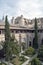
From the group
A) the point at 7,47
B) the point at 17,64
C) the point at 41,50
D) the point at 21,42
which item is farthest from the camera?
the point at 21,42

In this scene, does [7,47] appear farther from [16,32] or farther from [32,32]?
[32,32]

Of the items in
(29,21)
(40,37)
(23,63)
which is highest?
(29,21)

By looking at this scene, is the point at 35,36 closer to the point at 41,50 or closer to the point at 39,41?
the point at 39,41

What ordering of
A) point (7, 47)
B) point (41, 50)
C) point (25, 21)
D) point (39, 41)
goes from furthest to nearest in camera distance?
point (25, 21) < point (39, 41) < point (41, 50) < point (7, 47)

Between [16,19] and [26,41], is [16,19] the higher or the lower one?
the higher one

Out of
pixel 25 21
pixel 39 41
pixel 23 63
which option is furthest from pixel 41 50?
pixel 25 21

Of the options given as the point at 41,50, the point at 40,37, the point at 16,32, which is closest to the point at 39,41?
the point at 40,37

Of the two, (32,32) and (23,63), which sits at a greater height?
(32,32)

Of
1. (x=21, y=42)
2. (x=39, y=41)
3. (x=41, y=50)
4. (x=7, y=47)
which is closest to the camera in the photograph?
(x=7, y=47)

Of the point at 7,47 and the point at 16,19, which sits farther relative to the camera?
the point at 16,19

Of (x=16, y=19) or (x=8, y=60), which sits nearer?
(x=8, y=60)

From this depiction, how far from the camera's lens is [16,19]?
5053cm

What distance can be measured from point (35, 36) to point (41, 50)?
694 centimetres

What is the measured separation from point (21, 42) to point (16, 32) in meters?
2.20
